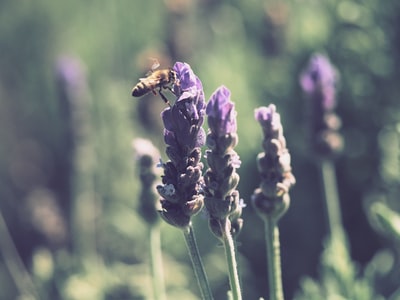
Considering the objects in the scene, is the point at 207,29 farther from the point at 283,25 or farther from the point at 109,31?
the point at 283,25

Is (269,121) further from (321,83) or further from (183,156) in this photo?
(321,83)

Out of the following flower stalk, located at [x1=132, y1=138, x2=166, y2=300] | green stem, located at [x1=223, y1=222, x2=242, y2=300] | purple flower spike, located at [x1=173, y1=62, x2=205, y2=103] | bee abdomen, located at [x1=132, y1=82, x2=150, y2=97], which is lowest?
green stem, located at [x1=223, y1=222, x2=242, y2=300]

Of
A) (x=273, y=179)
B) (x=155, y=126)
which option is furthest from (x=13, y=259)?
(x=273, y=179)

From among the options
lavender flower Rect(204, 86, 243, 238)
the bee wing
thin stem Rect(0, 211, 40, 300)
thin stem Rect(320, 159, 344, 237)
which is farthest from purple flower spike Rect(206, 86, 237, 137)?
thin stem Rect(0, 211, 40, 300)

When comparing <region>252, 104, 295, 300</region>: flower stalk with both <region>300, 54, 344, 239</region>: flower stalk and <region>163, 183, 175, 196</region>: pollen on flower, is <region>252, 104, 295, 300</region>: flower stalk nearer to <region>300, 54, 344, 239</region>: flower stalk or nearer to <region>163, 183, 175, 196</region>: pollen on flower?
<region>163, 183, 175, 196</region>: pollen on flower

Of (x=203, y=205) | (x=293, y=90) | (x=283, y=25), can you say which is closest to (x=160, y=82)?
(x=203, y=205)

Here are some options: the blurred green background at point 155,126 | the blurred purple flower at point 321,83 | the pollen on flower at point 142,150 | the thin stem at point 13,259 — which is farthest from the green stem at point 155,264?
the thin stem at point 13,259
